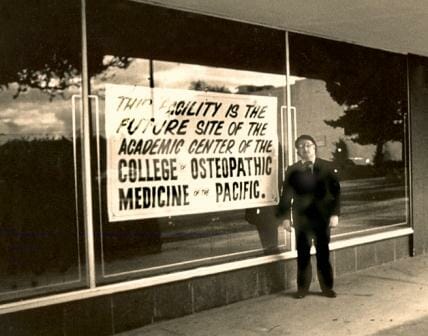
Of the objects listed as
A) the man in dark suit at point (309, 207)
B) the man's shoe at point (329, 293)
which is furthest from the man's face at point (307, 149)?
the man's shoe at point (329, 293)

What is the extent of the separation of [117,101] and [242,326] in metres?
2.46

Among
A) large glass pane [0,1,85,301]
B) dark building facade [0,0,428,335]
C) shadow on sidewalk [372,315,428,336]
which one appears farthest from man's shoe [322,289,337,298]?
large glass pane [0,1,85,301]

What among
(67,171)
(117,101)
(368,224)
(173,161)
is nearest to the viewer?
(67,171)

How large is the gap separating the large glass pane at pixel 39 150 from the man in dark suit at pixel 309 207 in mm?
2465

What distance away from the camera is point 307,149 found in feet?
21.5

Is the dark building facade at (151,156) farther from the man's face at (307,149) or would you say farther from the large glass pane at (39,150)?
the man's face at (307,149)

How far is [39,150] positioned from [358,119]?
483 centimetres

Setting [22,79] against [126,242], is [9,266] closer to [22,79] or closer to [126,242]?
[126,242]

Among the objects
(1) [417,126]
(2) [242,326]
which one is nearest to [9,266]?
(2) [242,326]

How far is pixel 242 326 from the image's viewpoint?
5.62m

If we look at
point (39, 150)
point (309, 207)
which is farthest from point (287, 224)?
point (39, 150)

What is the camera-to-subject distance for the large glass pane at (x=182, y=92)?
5570mm

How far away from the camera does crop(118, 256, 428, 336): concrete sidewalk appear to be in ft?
17.8

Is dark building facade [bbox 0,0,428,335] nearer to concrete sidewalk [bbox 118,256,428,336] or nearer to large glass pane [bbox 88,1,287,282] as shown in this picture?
large glass pane [bbox 88,1,287,282]
